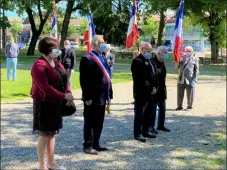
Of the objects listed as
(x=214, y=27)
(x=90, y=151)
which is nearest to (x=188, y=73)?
(x=90, y=151)

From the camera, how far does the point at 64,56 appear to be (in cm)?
1095

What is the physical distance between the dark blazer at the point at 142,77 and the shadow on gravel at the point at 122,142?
0.94m

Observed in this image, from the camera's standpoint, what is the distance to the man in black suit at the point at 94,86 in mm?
6137

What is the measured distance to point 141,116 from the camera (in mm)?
7441

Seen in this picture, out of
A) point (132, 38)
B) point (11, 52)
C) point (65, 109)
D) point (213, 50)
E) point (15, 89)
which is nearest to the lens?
point (65, 109)

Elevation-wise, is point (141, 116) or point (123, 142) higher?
Result: point (141, 116)

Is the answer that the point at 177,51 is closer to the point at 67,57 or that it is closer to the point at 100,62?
the point at 67,57

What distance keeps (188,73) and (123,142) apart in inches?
172

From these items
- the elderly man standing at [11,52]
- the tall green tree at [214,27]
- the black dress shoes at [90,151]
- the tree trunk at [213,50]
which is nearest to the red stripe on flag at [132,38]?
the elderly man standing at [11,52]

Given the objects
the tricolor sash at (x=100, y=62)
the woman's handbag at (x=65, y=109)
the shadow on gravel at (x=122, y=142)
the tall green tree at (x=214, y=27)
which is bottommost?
the shadow on gravel at (x=122, y=142)

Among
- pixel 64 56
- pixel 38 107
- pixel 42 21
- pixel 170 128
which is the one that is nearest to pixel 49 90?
pixel 38 107

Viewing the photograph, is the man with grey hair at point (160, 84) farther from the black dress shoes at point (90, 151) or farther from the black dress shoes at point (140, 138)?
the black dress shoes at point (90, 151)

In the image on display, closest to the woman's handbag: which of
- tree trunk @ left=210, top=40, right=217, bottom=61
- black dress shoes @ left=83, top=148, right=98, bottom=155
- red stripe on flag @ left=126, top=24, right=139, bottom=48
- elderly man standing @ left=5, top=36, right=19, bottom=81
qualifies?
black dress shoes @ left=83, top=148, right=98, bottom=155

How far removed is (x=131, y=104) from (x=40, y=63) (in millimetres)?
7831
